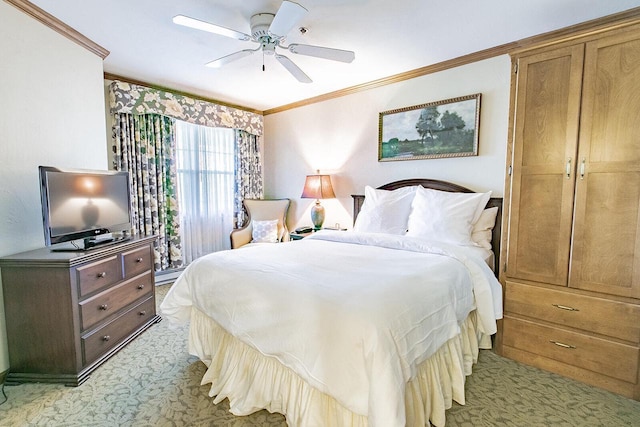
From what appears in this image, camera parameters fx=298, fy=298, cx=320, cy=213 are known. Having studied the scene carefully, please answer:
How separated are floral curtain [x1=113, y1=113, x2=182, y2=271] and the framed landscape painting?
269 centimetres

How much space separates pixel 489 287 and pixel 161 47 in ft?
11.0

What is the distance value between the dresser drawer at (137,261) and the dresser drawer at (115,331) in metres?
0.31

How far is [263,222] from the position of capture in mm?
4293

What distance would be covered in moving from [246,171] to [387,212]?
2.55 m

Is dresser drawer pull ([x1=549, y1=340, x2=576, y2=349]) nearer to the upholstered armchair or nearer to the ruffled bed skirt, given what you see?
the ruffled bed skirt

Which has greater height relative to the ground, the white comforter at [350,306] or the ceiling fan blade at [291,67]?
the ceiling fan blade at [291,67]

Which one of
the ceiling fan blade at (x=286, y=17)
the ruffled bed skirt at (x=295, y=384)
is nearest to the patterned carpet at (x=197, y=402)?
the ruffled bed skirt at (x=295, y=384)

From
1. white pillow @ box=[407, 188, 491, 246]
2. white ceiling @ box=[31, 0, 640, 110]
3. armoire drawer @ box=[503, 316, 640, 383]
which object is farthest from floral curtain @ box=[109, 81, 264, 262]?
armoire drawer @ box=[503, 316, 640, 383]

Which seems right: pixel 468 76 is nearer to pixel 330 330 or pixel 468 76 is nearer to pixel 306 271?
pixel 306 271

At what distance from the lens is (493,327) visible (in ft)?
6.51

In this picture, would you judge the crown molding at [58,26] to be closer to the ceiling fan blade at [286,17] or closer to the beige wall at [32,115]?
the beige wall at [32,115]

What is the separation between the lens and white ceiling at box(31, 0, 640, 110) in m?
2.09

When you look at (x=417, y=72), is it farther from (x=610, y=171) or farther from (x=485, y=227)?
(x=610, y=171)

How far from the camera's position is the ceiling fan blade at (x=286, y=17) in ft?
5.54
